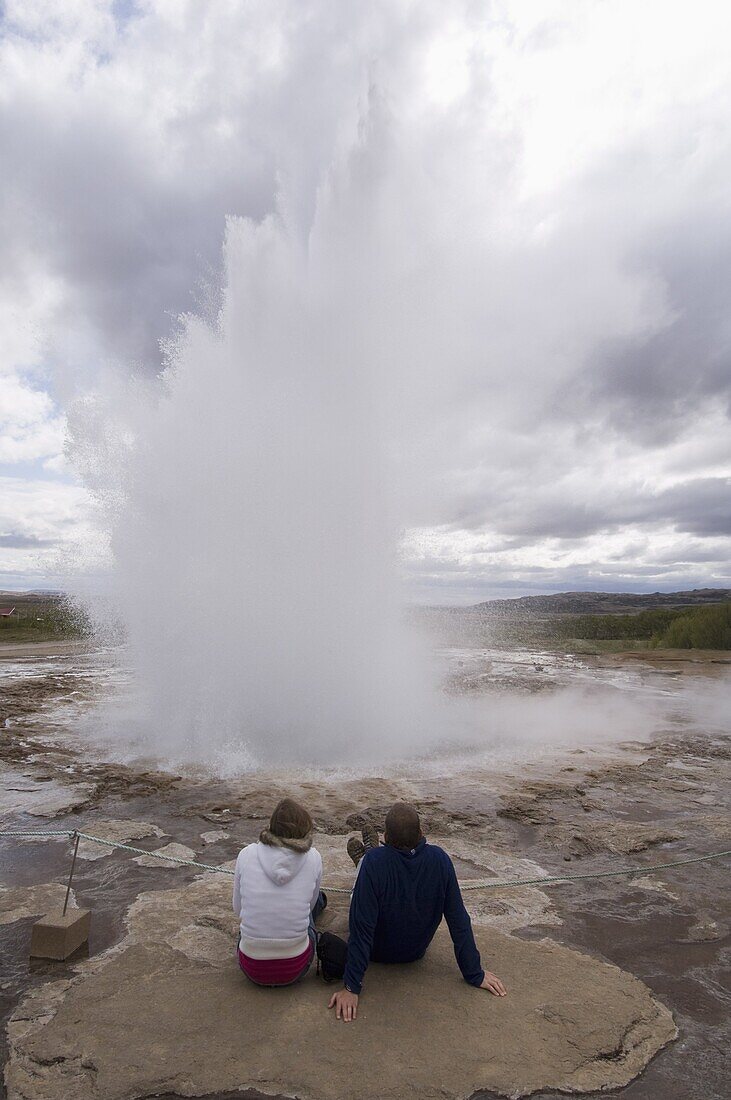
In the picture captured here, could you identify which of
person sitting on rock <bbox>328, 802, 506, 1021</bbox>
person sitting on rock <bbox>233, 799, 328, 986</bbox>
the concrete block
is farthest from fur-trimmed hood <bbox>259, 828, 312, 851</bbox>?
the concrete block

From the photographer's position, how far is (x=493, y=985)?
10.6 feet

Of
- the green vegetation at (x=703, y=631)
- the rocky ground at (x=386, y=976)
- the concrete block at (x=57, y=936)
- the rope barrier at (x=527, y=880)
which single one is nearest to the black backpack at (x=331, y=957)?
the rocky ground at (x=386, y=976)

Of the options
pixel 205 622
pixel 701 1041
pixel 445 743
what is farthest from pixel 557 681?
pixel 701 1041

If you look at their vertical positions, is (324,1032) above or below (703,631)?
below

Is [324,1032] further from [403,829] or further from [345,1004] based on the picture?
[403,829]

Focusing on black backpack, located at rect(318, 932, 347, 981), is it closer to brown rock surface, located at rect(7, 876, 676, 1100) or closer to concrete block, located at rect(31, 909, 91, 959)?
brown rock surface, located at rect(7, 876, 676, 1100)

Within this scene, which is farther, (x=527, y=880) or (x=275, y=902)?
(x=527, y=880)

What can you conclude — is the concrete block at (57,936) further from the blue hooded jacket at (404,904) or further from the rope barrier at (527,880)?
the blue hooded jacket at (404,904)

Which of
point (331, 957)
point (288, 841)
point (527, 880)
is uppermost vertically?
point (288, 841)

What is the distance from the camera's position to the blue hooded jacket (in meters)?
3.11

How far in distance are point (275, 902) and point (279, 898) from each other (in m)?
0.03

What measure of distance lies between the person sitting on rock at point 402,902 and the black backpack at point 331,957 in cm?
14

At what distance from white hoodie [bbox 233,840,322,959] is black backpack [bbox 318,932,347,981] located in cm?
12

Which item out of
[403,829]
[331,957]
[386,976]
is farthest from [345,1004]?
[403,829]
